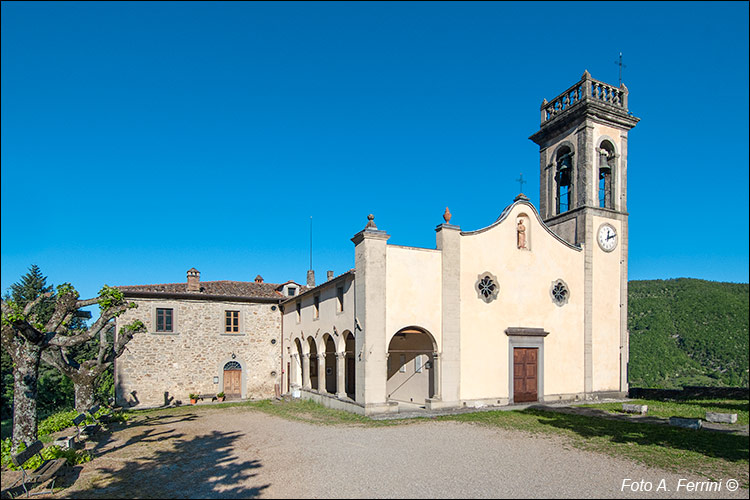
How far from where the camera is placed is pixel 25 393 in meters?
10.7

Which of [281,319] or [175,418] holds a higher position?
[281,319]

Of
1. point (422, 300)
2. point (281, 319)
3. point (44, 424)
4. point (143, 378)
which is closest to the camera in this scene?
point (44, 424)

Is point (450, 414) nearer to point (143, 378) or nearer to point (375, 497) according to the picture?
point (375, 497)

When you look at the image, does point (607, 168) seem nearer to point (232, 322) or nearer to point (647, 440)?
point (647, 440)

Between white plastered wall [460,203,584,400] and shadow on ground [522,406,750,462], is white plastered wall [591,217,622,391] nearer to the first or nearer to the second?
white plastered wall [460,203,584,400]

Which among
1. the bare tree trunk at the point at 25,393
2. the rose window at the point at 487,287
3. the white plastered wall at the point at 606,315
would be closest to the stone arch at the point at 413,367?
the rose window at the point at 487,287

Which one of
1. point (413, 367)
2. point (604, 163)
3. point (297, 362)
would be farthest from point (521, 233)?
point (297, 362)

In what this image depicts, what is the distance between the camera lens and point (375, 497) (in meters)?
7.53

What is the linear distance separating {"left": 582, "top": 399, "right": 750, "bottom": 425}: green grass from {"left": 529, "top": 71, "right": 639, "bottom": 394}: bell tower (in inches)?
87.3

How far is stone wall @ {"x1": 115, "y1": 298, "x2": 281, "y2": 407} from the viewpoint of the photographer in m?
23.5

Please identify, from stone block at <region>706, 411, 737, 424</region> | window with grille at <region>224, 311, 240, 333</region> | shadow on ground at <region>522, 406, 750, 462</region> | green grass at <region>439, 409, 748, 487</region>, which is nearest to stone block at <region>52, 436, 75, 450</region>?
green grass at <region>439, 409, 748, 487</region>

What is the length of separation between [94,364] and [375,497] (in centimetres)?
1296

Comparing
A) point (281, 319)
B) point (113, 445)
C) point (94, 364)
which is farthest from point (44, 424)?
point (281, 319)

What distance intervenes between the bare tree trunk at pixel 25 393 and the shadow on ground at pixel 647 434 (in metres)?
13.2
